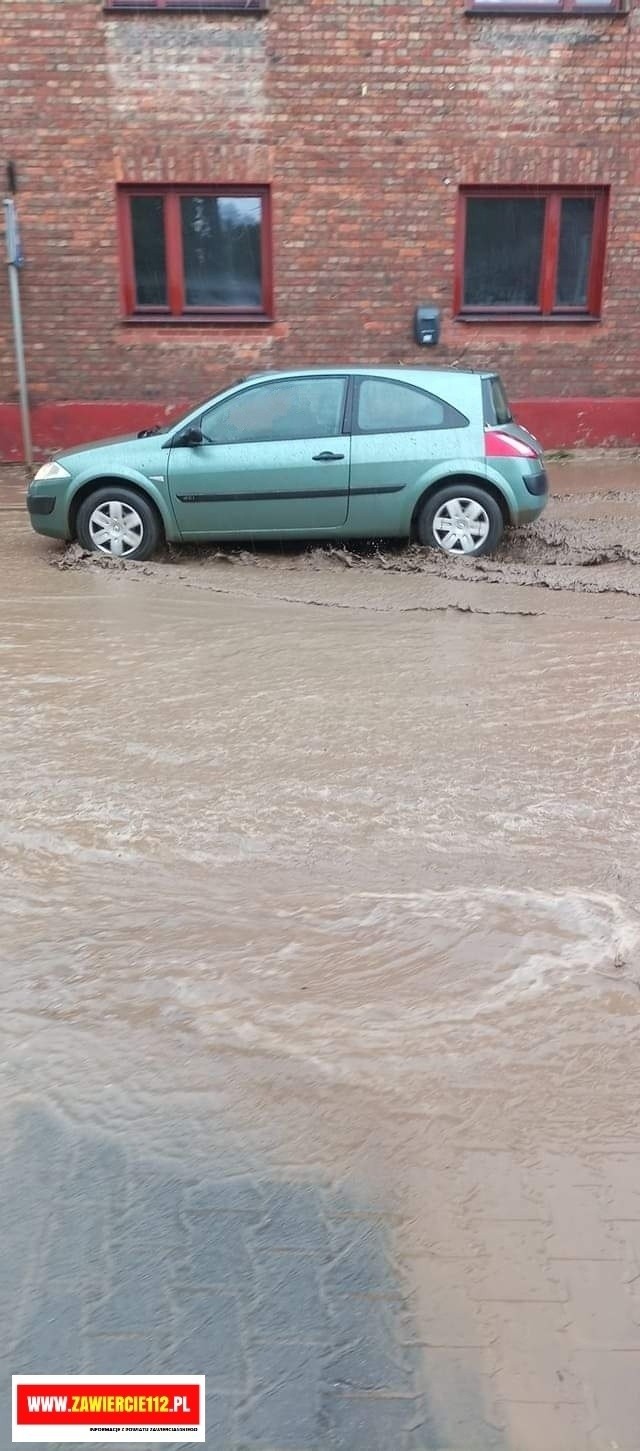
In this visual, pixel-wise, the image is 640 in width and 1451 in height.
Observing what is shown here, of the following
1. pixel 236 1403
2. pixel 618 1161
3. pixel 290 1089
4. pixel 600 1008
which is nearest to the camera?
pixel 236 1403

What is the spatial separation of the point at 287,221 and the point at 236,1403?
12048mm

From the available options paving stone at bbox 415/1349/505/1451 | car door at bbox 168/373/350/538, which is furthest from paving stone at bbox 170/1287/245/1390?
car door at bbox 168/373/350/538

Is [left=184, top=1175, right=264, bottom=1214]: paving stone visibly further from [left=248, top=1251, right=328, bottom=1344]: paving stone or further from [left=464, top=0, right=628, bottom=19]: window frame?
[left=464, top=0, right=628, bottom=19]: window frame

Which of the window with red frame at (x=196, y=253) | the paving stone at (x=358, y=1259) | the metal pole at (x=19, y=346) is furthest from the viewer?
the window with red frame at (x=196, y=253)

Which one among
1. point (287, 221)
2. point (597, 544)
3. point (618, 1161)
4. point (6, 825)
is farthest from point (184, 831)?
point (287, 221)

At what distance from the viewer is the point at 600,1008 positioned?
3076 millimetres

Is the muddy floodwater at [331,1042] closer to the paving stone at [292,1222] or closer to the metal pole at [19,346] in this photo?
the paving stone at [292,1222]

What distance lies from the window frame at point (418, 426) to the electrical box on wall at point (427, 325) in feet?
15.7

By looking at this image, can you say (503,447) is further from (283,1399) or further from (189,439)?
(283,1399)

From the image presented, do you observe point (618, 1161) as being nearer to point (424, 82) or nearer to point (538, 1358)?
point (538, 1358)

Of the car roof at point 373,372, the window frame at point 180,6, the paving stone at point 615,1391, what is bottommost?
the paving stone at point 615,1391

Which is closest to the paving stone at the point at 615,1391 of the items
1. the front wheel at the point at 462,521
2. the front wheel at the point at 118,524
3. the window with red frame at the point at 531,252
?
the front wheel at the point at 462,521

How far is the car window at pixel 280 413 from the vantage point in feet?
26.0

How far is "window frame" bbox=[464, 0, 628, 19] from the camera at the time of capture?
11531 millimetres
